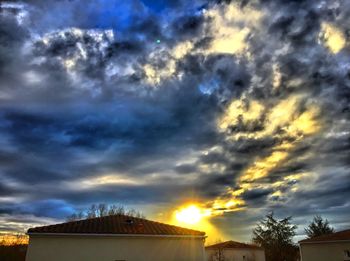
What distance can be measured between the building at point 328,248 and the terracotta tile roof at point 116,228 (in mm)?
15692

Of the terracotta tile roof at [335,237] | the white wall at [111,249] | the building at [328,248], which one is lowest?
the white wall at [111,249]

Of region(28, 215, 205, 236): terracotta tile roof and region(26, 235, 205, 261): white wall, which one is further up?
region(28, 215, 205, 236): terracotta tile roof

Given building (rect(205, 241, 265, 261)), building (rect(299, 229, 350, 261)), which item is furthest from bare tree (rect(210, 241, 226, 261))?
building (rect(299, 229, 350, 261))

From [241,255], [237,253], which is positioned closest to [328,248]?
[241,255]

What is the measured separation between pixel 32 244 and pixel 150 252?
7892 mm

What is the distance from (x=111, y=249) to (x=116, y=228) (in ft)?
5.79

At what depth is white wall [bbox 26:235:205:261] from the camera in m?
23.2

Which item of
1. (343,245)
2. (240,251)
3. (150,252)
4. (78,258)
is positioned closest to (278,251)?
(240,251)

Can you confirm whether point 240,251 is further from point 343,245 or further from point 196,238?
point 196,238

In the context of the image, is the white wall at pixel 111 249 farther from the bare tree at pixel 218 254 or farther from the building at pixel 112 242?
the bare tree at pixel 218 254

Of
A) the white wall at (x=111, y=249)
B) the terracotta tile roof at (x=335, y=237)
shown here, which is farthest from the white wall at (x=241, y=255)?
the white wall at (x=111, y=249)

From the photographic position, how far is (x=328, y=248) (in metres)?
35.2

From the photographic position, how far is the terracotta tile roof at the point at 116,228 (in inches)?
949

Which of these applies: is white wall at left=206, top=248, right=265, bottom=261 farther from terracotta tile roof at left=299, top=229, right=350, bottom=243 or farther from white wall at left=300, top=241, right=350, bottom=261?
terracotta tile roof at left=299, top=229, right=350, bottom=243
